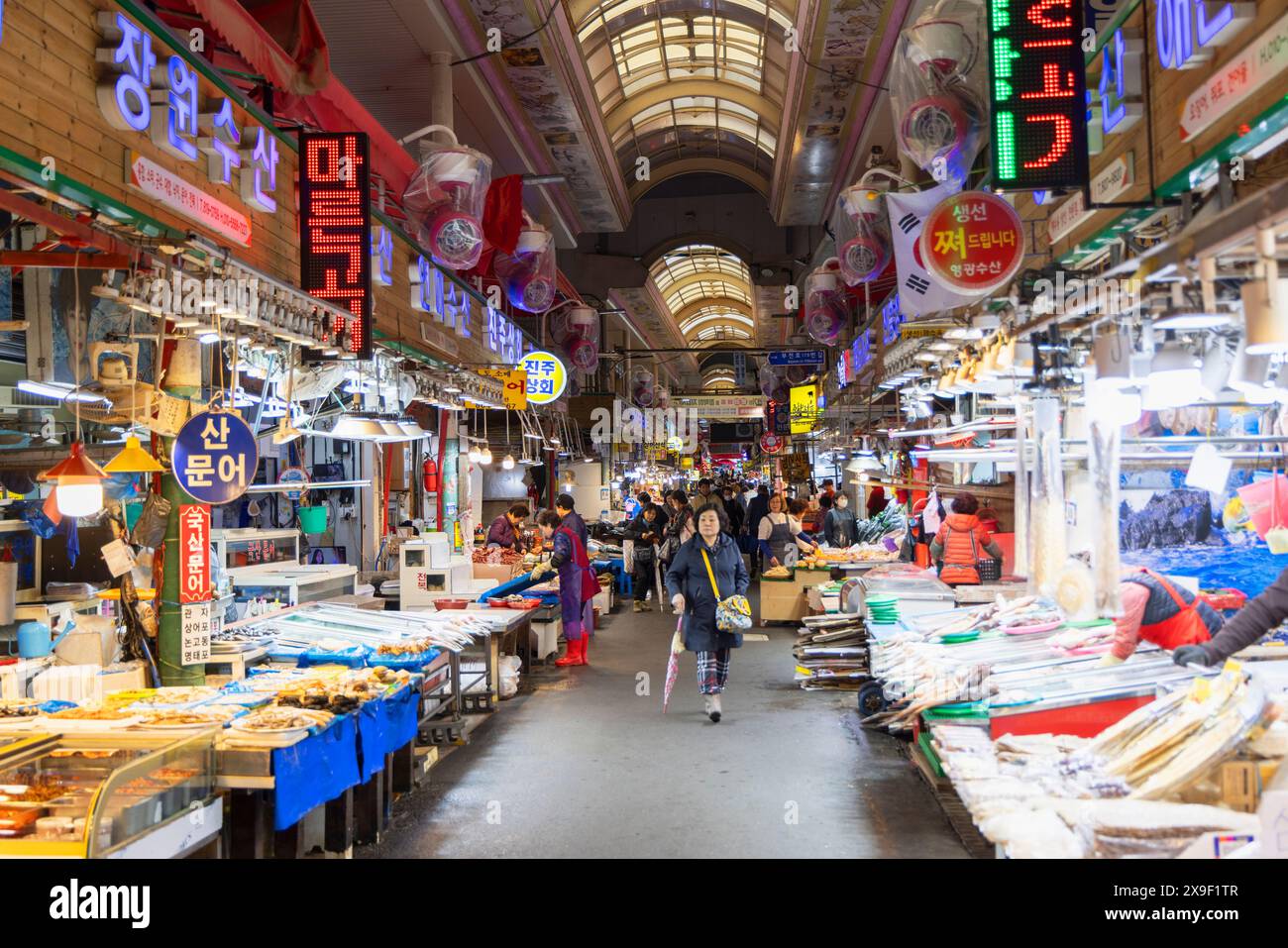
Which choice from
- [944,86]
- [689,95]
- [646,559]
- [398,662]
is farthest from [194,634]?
[689,95]

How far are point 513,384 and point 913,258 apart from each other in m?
6.53

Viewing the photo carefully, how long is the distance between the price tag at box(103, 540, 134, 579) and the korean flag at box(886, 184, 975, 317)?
18.7 feet

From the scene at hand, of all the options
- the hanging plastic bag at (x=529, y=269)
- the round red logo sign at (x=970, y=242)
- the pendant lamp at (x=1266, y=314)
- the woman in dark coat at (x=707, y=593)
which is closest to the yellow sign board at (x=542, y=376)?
the hanging plastic bag at (x=529, y=269)

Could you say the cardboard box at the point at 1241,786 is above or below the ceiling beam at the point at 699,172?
below

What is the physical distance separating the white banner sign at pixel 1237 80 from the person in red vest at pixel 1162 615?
2.06 metres

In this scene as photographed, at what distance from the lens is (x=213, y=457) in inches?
212

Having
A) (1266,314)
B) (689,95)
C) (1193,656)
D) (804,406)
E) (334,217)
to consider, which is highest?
(689,95)

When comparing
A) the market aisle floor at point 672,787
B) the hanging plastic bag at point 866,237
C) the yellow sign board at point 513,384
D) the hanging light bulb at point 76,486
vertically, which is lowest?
the market aisle floor at point 672,787

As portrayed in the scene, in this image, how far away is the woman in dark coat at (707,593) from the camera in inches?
340

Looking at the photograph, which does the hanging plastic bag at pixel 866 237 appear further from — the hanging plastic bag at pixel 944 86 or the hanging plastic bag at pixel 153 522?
the hanging plastic bag at pixel 153 522

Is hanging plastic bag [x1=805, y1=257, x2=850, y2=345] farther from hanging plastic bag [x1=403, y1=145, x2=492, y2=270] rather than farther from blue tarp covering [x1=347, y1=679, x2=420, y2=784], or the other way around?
blue tarp covering [x1=347, y1=679, x2=420, y2=784]

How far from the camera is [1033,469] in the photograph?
5.01 m

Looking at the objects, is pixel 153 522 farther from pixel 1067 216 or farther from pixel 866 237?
pixel 866 237

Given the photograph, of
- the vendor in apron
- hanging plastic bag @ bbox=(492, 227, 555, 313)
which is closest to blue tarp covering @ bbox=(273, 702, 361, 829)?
the vendor in apron
